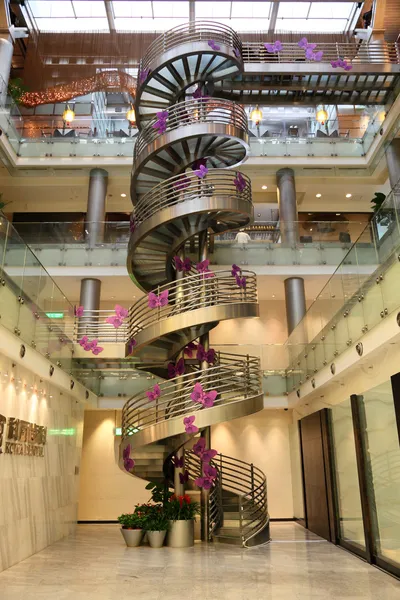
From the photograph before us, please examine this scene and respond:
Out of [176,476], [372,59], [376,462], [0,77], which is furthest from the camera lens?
[0,77]

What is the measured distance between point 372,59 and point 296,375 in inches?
370

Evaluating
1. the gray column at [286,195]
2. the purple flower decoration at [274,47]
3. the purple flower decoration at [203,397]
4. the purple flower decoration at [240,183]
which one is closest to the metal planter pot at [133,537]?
the purple flower decoration at [203,397]

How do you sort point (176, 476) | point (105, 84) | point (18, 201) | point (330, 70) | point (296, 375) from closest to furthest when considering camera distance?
1. point (176, 476)
2. point (296, 375)
3. point (330, 70)
4. point (105, 84)
5. point (18, 201)

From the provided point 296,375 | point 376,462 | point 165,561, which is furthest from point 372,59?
point 165,561

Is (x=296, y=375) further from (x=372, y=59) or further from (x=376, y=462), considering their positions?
(x=372, y=59)

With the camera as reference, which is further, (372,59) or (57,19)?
(57,19)

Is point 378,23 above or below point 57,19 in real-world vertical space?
below

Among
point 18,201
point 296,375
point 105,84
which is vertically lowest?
point 296,375

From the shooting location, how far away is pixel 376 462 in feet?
22.0

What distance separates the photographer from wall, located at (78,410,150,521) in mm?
12930

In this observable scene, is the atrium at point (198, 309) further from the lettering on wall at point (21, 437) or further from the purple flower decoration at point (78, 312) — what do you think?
the purple flower decoration at point (78, 312)

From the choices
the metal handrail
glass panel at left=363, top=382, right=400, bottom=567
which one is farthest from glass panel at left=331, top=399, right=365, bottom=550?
the metal handrail

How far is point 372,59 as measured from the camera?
1412 centimetres

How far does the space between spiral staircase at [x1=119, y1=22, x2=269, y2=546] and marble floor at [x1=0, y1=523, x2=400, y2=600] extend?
126 cm
